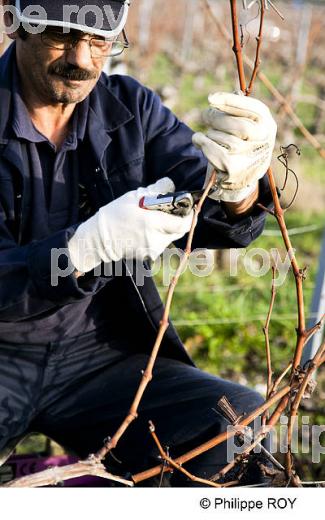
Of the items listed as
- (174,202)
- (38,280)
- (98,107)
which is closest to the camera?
(174,202)

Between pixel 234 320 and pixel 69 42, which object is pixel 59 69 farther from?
pixel 234 320

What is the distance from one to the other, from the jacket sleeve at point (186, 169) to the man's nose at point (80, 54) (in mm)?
397

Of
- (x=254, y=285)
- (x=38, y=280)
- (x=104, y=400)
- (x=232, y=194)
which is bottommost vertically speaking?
(x=254, y=285)

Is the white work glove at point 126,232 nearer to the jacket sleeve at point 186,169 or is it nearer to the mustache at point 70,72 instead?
the jacket sleeve at point 186,169

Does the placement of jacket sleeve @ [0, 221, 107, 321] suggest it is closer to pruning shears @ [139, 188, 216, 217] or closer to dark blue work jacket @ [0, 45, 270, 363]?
dark blue work jacket @ [0, 45, 270, 363]

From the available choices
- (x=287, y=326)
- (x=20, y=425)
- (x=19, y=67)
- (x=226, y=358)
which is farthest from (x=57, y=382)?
(x=287, y=326)

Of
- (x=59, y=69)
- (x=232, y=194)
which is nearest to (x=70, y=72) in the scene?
(x=59, y=69)

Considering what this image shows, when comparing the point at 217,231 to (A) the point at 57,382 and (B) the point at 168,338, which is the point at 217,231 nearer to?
(B) the point at 168,338

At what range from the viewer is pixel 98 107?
8.52 feet

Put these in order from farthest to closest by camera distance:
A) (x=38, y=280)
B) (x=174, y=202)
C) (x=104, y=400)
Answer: (x=104, y=400)
(x=38, y=280)
(x=174, y=202)

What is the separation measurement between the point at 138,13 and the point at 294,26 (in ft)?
8.54

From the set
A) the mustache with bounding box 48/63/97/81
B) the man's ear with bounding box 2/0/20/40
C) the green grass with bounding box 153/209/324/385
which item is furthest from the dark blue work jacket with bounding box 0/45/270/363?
the green grass with bounding box 153/209/324/385

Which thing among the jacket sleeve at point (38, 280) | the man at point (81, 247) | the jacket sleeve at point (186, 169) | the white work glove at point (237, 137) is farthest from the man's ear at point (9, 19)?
the white work glove at point (237, 137)

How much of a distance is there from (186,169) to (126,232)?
0.65 metres
